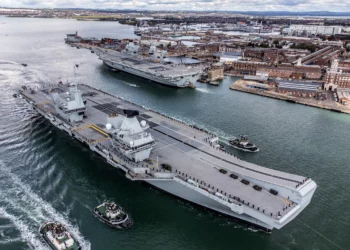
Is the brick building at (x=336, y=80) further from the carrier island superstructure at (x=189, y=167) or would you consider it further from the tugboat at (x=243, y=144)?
the carrier island superstructure at (x=189, y=167)

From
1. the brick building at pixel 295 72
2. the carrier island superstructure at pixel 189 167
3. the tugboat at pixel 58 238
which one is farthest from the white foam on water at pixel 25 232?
the brick building at pixel 295 72

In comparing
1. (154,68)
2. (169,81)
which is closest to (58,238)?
(169,81)

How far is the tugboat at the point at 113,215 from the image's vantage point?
27.6m

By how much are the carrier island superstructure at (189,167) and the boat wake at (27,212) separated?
326 inches

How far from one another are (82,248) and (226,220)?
44.8 ft

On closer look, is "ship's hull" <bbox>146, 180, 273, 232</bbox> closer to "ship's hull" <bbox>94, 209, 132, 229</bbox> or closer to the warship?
"ship's hull" <bbox>94, 209, 132, 229</bbox>

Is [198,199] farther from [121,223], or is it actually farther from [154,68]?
[154,68]

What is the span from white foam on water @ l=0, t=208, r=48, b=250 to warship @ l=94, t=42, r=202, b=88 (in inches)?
2047

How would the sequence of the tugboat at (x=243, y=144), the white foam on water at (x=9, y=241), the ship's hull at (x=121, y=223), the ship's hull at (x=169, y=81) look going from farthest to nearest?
the ship's hull at (x=169, y=81) < the tugboat at (x=243, y=144) < the ship's hull at (x=121, y=223) < the white foam on water at (x=9, y=241)

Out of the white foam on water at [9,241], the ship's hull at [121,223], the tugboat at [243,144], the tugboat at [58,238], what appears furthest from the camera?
the tugboat at [243,144]

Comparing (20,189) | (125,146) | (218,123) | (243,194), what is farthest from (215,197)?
(218,123)

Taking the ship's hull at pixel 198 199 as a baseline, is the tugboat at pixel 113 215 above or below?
below

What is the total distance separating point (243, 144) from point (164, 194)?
53.2 feet

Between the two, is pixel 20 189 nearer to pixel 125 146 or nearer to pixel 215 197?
pixel 125 146
